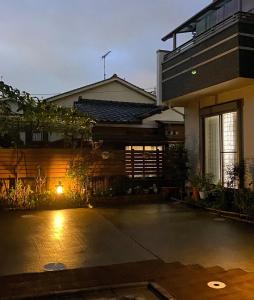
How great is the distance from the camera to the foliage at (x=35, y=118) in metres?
10.8

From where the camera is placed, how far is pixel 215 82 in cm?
937

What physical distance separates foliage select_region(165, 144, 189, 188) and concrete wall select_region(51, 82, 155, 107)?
10308 millimetres

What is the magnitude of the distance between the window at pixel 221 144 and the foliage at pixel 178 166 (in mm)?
868

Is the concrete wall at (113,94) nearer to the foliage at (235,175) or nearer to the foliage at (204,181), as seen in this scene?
the foliage at (204,181)

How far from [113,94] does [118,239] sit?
1631 cm

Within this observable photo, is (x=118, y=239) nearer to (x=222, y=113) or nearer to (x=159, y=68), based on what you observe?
(x=222, y=113)

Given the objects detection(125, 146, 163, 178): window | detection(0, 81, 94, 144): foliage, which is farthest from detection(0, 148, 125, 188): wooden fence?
detection(125, 146, 163, 178): window

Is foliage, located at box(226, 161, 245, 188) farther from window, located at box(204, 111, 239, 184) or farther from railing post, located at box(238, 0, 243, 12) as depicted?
railing post, located at box(238, 0, 243, 12)

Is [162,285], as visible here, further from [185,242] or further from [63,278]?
[185,242]

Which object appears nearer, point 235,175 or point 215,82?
point 215,82

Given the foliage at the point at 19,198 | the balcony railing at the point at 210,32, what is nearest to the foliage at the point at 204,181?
the balcony railing at the point at 210,32

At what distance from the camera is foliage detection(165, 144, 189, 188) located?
12180 millimetres

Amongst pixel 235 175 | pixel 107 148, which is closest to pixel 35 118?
pixel 107 148

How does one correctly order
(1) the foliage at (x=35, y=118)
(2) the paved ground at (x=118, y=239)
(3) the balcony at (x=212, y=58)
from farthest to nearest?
(1) the foliage at (x=35, y=118), (3) the balcony at (x=212, y=58), (2) the paved ground at (x=118, y=239)
